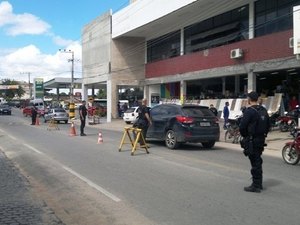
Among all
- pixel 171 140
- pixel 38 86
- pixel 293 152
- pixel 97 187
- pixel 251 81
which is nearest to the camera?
pixel 97 187

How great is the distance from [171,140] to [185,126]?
2.81ft

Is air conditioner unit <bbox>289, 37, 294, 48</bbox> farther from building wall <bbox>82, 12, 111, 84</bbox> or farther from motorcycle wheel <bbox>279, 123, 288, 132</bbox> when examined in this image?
building wall <bbox>82, 12, 111, 84</bbox>

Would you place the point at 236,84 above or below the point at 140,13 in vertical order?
below

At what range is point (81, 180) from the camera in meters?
10.7

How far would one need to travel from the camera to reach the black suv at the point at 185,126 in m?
17.2

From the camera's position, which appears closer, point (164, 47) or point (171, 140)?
point (171, 140)

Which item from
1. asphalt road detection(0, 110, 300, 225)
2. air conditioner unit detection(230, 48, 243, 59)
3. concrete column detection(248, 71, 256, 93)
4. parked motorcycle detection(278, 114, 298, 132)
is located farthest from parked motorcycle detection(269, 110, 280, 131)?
asphalt road detection(0, 110, 300, 225)

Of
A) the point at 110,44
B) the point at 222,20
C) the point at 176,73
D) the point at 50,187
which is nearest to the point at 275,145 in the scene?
the point at 50,187

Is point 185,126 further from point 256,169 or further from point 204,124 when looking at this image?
point 256,169

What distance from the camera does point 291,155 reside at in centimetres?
1372

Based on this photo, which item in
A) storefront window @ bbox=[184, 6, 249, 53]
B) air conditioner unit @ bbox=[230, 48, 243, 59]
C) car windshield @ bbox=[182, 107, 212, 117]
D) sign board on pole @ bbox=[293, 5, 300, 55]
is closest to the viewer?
car windshield @ bbox=[182, 107, 212, 117]

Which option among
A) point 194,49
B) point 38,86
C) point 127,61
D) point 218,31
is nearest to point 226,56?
point 218,31

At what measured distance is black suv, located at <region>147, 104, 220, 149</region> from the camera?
56.5 feet

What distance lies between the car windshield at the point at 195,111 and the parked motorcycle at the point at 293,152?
4.32 metres
